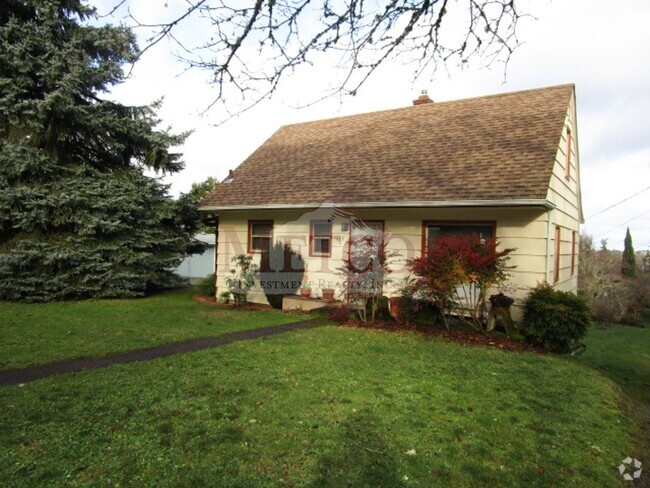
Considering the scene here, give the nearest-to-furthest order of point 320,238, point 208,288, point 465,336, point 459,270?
1. point 459,270
2. point 465,336
3. point 320,238
4. point 208,288

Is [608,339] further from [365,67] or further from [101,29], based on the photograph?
[101,29]

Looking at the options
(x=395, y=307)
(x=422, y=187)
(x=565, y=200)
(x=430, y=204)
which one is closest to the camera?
(x=430, y=204)

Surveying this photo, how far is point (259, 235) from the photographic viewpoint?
13586mm

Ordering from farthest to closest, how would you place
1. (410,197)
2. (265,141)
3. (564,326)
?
(265,141) → (410,197) → (564,326)

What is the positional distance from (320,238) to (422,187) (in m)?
3.62

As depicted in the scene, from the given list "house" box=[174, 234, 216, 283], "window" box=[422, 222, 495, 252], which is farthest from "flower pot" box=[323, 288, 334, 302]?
"house" box=[174, 234, 216, 283]

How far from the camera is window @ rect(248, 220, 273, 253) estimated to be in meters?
13.4

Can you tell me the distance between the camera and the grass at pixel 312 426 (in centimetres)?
315

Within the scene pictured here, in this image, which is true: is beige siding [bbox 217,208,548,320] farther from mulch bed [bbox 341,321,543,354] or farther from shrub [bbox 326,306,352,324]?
mulch bed [bbox 341,321,543,354]

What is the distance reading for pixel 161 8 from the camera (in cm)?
285

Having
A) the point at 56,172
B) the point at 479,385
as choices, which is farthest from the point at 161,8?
the point at 56,172

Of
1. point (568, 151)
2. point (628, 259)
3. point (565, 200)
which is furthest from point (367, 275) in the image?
point (628, 259)

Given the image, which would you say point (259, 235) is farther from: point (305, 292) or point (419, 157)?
point (419, 157)

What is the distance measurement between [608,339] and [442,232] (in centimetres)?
631
